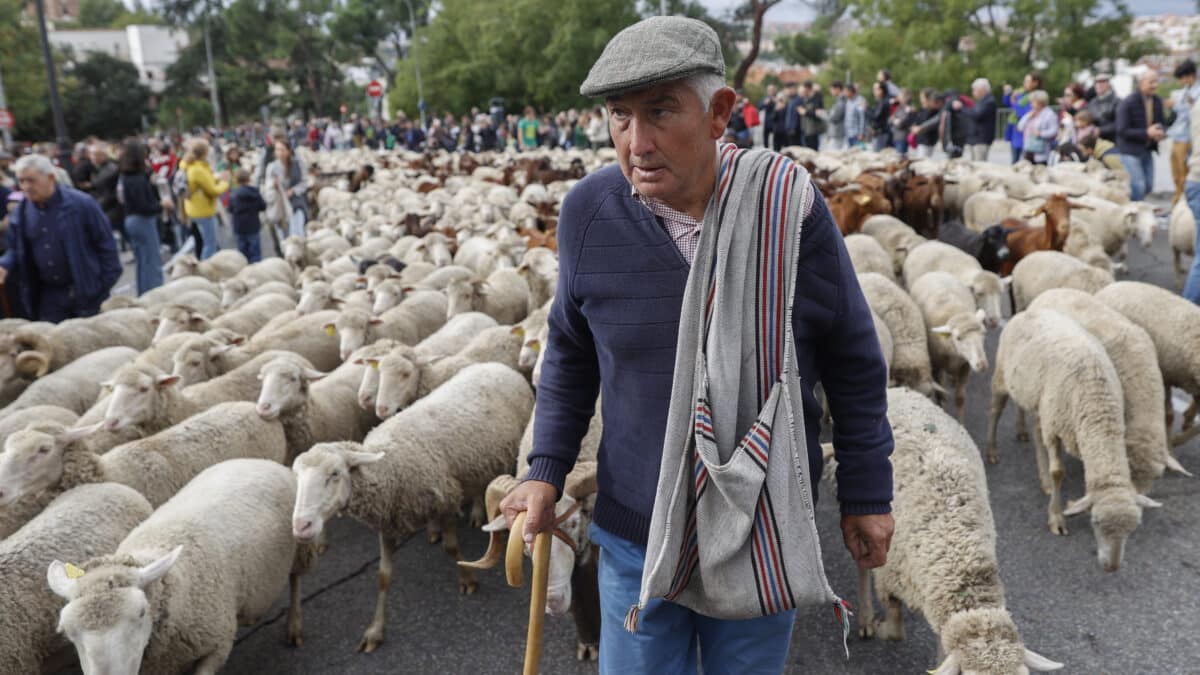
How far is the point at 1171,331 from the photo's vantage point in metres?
4.86

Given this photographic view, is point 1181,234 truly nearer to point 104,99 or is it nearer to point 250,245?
point 250,245

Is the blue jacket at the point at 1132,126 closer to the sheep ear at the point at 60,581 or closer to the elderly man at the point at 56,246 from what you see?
the elderly man at the point at 56,246

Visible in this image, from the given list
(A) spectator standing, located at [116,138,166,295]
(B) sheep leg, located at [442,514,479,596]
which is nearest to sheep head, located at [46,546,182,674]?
(B) sheep leg, located at [442,514,479,596]

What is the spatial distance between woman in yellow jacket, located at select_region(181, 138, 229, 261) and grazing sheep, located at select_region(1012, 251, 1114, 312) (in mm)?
8499

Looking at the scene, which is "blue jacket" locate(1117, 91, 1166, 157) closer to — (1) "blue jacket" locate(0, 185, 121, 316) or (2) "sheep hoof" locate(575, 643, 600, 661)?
(2) "sheep hoof" locate(575, 643, 600, 661)

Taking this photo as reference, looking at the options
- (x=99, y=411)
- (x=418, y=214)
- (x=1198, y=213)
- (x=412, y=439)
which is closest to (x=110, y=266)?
(x=99, y=411)

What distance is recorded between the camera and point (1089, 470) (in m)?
3.74

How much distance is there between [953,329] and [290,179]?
30.9 ft

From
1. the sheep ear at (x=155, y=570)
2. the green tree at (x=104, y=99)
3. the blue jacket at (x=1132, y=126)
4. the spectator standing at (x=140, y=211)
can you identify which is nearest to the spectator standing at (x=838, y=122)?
the blue jacket at (x=1132, y=126)

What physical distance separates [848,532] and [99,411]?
14.5 feet

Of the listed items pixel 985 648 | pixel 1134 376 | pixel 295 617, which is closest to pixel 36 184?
pixel 295 617

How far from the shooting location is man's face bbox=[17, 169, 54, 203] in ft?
19.5

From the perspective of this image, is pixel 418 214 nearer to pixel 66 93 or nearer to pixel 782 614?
pixel 782 614

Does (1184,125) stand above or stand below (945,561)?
above
